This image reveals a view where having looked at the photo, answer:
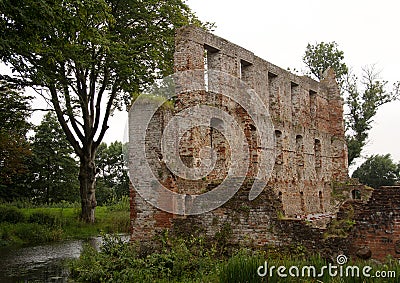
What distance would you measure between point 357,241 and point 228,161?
7.46m

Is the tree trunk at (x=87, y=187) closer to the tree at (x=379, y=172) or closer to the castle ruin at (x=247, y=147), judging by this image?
the castle ruin at (x=247, y=147)

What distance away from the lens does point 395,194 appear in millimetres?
10281

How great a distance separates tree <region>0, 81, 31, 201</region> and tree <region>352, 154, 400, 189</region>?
29.6m

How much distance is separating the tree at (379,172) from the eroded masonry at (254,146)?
18.2 meters

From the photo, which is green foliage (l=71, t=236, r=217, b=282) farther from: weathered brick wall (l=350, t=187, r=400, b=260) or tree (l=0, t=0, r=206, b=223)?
tree (l=0, t=0, r=206, b=223)

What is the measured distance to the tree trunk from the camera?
23625 millimetres

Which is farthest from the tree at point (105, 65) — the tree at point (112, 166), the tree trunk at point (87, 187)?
the tree at point (112, 166)

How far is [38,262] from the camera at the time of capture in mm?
15406

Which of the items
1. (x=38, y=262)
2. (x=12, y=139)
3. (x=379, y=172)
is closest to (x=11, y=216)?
(x=12, y=139)

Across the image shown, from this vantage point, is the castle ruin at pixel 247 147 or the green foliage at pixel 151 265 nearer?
the green foliage at pixel 151 265

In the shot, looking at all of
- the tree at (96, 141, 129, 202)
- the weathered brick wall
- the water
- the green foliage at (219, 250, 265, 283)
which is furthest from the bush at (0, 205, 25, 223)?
the tree at (96, 141, 129, 202)

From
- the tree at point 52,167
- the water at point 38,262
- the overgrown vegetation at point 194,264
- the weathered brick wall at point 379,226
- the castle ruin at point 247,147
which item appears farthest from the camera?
the tree at point 52,167

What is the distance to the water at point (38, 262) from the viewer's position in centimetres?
1270

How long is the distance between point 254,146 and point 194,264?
8456 millimetres
